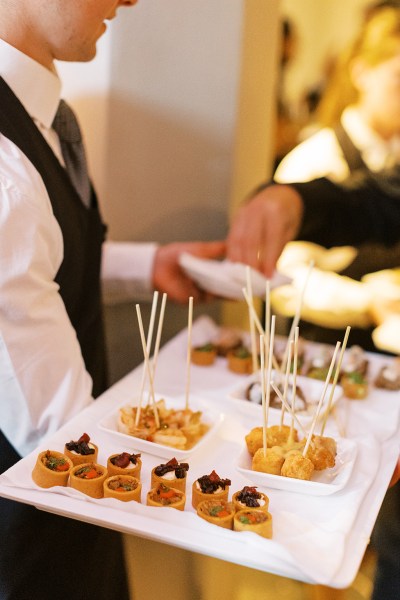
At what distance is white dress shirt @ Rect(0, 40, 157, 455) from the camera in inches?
52.8

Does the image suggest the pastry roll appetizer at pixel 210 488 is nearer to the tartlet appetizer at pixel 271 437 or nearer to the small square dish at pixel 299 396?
the tartlet appetizer at pixel 271 437

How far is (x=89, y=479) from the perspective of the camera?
1289mm

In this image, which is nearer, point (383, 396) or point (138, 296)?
point (383, 396)

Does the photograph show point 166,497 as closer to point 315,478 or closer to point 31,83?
point 315,478

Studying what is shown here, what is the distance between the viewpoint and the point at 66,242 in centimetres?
158

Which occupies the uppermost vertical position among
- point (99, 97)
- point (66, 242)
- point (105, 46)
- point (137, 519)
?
point (105, 46)

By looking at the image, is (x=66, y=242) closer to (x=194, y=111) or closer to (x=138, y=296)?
(x=138, y=296)

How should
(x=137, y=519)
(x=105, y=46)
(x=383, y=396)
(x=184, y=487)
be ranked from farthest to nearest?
(x=105, y=46) < (x=383, y=396) < (x=184, y=487) < (x=137, y=519)

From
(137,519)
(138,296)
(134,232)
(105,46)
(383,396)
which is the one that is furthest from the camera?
(134,232)

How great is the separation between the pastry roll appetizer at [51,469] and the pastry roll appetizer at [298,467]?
394 mm

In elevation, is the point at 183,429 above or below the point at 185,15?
below

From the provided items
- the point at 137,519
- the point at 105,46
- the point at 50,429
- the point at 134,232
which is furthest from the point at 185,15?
the point at 137,519

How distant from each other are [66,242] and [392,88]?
222 centimetres

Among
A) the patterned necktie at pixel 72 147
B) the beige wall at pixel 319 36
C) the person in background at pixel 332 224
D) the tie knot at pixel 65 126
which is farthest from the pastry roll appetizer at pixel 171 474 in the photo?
the beige wall at pixel 319 36
